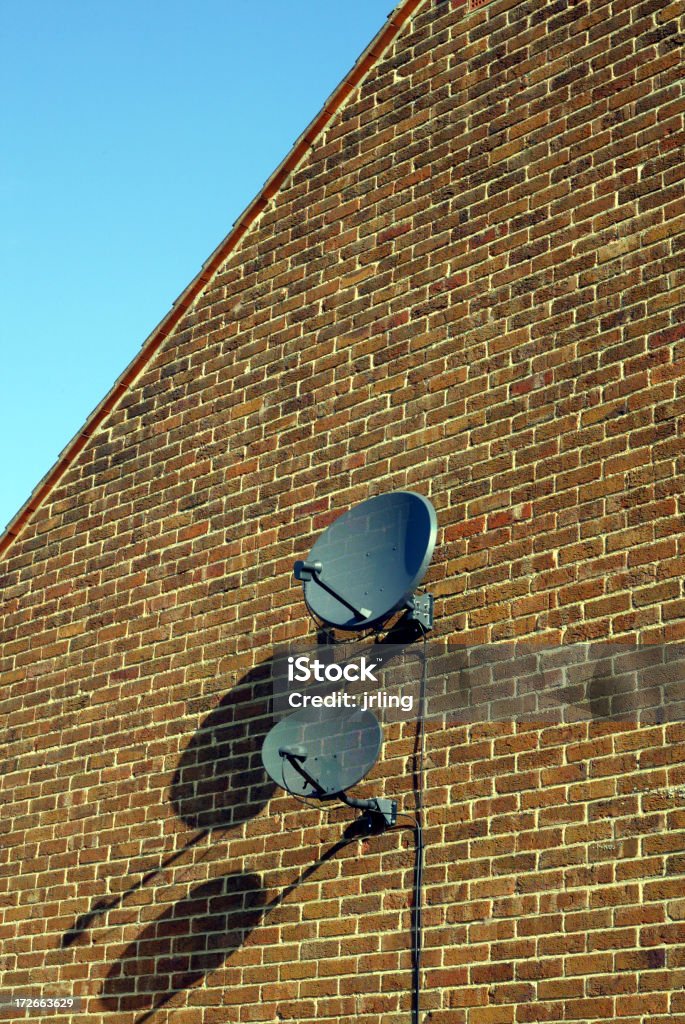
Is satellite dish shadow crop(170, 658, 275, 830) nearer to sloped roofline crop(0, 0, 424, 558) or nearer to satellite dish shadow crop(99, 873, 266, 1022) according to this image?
satellite dish shadow crop(99, 873, 266, 1022)

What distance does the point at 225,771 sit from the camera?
922 centimetres

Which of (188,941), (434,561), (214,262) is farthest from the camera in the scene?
(214,262)

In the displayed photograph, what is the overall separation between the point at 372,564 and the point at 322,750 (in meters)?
0.99

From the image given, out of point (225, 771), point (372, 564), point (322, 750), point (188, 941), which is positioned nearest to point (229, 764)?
point (225, 771)

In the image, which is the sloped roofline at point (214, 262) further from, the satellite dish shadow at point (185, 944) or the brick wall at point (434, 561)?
the satellite dish shadow at point (185, 944)

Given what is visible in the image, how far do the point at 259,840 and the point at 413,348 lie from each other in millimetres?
2902

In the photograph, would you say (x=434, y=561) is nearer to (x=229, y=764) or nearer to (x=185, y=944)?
(x=229, y=764)

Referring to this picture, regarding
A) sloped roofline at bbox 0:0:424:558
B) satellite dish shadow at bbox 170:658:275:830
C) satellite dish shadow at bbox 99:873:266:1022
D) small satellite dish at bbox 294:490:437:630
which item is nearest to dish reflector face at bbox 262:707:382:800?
small satellite dish at bbox 294:490:437:630

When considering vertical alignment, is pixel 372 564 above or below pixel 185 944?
above

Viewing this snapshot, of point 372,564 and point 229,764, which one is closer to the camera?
point 372,564

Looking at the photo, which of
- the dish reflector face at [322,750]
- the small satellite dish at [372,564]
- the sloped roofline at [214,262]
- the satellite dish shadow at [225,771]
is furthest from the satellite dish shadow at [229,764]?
the sloped roofline at [214,262]

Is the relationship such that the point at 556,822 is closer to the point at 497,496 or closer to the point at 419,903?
the point at 419,903

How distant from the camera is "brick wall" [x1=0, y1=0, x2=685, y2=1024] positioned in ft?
24.3

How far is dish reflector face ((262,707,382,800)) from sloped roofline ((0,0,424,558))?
3547 millimetres
